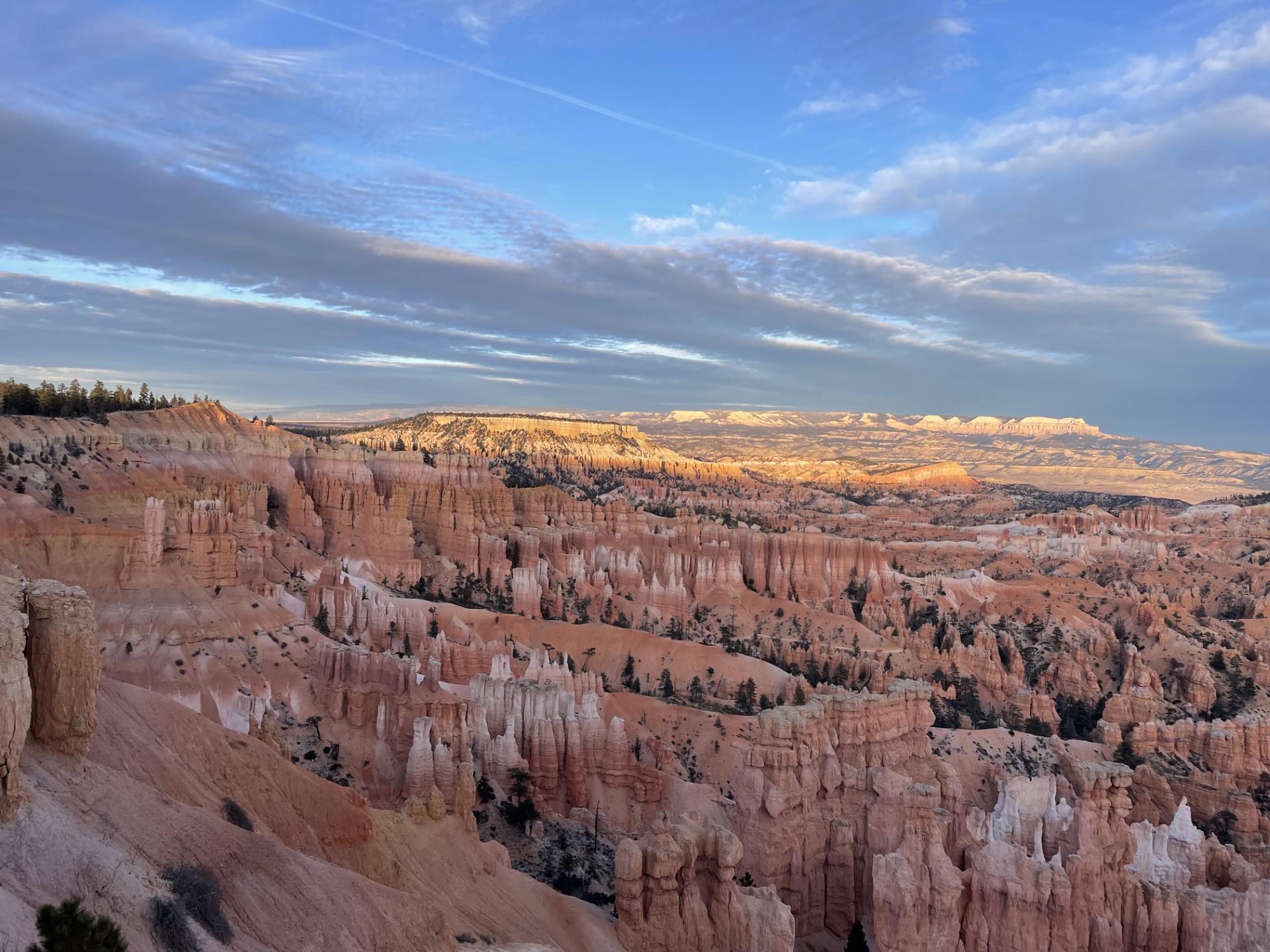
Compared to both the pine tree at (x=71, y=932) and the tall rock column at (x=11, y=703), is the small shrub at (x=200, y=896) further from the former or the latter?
the pine tree at (x=71, y=932)

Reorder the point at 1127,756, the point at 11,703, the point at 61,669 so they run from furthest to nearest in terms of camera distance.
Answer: the point at 1127,756 < the point at 61,669 < the point at 11,703

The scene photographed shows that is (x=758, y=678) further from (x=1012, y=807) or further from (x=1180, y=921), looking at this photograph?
(x=1180, y=921)

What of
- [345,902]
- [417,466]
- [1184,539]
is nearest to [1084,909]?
[345,902]

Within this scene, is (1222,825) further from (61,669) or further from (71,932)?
(71,932)

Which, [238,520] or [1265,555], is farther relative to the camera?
[1265,555]

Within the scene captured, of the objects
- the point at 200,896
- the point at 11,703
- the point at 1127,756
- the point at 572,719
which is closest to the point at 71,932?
the point at 11,703

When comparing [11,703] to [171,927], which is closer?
[11,703]
